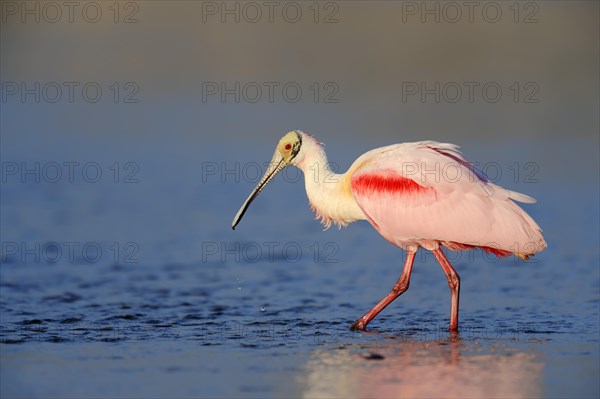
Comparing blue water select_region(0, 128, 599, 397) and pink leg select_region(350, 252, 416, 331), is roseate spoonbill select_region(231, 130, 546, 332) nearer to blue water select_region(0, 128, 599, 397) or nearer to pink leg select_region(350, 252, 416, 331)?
pink leg select_region(350, 252, 416, 331)

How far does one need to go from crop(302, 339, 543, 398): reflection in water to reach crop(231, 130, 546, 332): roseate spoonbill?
40.8 inches

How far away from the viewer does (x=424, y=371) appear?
977cm

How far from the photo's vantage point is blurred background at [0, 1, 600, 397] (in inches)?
408

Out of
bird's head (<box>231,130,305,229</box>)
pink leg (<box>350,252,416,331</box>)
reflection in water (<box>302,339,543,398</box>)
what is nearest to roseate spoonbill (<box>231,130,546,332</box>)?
pink leg (<box>350,252,416,331</box>)

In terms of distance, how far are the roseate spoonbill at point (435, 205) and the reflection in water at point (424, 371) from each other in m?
1.04

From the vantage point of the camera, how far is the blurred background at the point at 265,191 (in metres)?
10.4

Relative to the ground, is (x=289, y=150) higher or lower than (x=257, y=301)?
higher

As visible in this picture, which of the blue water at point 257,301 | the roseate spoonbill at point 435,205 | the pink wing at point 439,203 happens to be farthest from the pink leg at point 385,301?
the pink wing at point 439,203

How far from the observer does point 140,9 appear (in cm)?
3155

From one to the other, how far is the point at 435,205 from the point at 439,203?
0.04m

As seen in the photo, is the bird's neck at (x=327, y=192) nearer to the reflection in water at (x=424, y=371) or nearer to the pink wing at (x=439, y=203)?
the pink wing at (x=439, y=203)

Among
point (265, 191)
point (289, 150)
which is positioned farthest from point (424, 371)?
point (265, 191)

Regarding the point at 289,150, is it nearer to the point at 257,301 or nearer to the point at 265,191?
the point at 257,301

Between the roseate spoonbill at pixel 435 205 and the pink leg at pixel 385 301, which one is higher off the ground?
the roseate spoonbill at pixel 435 205
